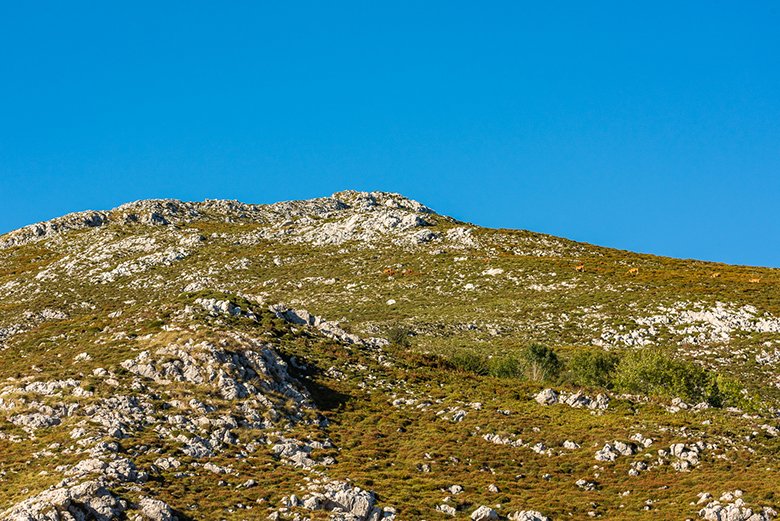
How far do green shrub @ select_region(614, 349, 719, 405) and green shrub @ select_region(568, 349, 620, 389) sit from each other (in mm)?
2026

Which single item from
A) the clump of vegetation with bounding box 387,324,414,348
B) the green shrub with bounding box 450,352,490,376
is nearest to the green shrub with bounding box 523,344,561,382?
the green shrub with bounding box 450,352,490,376

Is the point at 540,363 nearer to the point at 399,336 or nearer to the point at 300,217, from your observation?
the point at 399,336

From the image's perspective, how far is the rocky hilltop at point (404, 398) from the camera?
1428 inches

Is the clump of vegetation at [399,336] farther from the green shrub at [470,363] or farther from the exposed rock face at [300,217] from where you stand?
the exposed rock face at [300,217]

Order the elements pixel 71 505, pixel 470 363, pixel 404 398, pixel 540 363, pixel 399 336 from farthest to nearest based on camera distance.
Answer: pixel 399 336 → pixel 470 363 → pixel 540 363 → pixel 404 398 → pixel 71 505

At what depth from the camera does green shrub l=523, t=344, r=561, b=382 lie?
65750 millimetres

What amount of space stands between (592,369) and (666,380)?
666 cm

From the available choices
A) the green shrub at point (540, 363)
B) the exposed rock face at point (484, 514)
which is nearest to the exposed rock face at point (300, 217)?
the green shrub at point (540, 363)

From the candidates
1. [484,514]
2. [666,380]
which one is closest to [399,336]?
[666,380]

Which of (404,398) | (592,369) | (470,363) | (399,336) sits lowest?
(404,398)

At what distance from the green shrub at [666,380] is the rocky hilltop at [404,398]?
0.19 meters

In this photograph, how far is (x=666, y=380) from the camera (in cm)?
6222

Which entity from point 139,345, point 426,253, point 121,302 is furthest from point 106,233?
point 139,345

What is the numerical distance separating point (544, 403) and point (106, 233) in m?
110
